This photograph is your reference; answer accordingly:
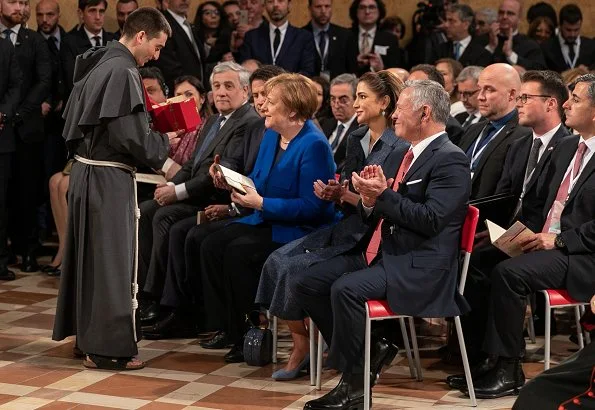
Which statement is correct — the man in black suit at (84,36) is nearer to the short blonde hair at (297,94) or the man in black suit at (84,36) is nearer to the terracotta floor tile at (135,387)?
the short blonde hair at (297,94)

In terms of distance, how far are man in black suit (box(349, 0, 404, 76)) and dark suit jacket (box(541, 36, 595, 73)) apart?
49.7 inches

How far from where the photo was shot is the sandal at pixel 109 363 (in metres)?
5.93

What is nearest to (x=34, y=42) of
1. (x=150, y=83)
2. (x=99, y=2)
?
(x=99, y=2)

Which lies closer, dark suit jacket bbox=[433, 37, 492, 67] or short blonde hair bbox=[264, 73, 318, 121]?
short blonde hair bbox=[264, 73, 318, 121]

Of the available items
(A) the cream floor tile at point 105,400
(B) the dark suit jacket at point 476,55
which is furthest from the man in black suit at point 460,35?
(A) the cream floor tile at point 105,400

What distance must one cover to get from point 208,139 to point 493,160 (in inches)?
72.5

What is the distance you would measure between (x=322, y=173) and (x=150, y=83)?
2228 mm

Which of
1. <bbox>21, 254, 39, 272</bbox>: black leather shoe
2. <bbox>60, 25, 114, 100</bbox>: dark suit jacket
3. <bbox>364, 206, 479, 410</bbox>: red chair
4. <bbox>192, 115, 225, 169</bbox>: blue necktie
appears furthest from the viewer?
<bbox>60, 25, 114, 100</bbox>: dark suit jacket

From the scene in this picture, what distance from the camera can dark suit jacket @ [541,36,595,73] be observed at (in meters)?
10.1

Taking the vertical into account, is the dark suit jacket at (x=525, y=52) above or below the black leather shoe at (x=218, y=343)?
above

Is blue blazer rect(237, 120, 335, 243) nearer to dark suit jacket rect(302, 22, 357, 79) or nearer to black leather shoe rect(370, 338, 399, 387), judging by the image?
black leather shoe rect(370, 338, 399, 387)

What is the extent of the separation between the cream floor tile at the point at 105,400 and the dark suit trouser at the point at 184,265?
130cm

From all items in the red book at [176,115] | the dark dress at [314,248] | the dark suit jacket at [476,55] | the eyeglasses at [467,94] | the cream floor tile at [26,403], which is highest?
the dark suit jacket at [476,55]

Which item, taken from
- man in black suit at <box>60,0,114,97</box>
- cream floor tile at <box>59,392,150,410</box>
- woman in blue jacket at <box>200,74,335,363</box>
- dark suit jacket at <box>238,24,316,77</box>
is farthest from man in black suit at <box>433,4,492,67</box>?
cream floor tile at <box>59,392,150,410</box>
